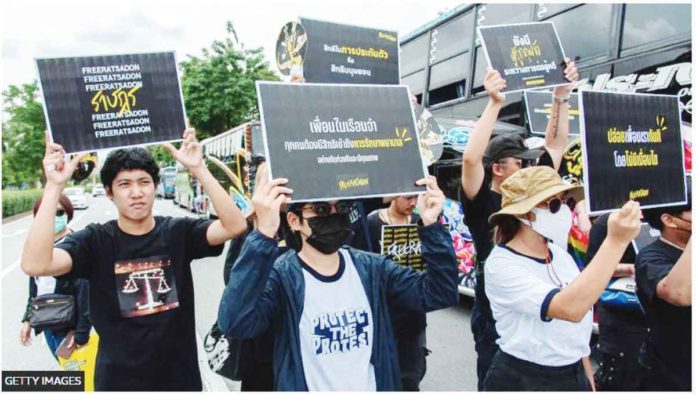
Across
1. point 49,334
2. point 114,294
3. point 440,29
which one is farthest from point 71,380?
point 440,29

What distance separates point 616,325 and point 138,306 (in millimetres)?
2615

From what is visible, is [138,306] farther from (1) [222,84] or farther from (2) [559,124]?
(1) [222,84]

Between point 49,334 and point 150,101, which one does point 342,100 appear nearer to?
point 150,101

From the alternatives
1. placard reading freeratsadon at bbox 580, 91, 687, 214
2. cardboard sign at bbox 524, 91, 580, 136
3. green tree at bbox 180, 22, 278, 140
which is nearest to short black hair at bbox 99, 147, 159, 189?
placard reading freeratsadon at bbox 580, 91, 687, 214

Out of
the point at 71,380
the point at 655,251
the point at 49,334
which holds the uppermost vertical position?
the point at 655,251

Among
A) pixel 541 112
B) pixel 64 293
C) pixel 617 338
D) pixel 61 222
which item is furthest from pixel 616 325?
pixel 61 222

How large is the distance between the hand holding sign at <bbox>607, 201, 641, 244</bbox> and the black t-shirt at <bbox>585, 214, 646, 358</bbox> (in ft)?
3.48

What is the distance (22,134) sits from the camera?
40344 mm

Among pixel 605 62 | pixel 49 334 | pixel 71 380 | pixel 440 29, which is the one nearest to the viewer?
pixel 71 380

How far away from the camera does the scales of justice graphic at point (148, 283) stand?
89.3 inches

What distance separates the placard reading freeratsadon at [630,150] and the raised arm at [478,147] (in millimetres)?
506

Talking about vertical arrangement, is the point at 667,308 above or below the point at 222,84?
below

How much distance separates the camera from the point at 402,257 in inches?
106

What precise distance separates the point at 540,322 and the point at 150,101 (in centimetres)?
189
